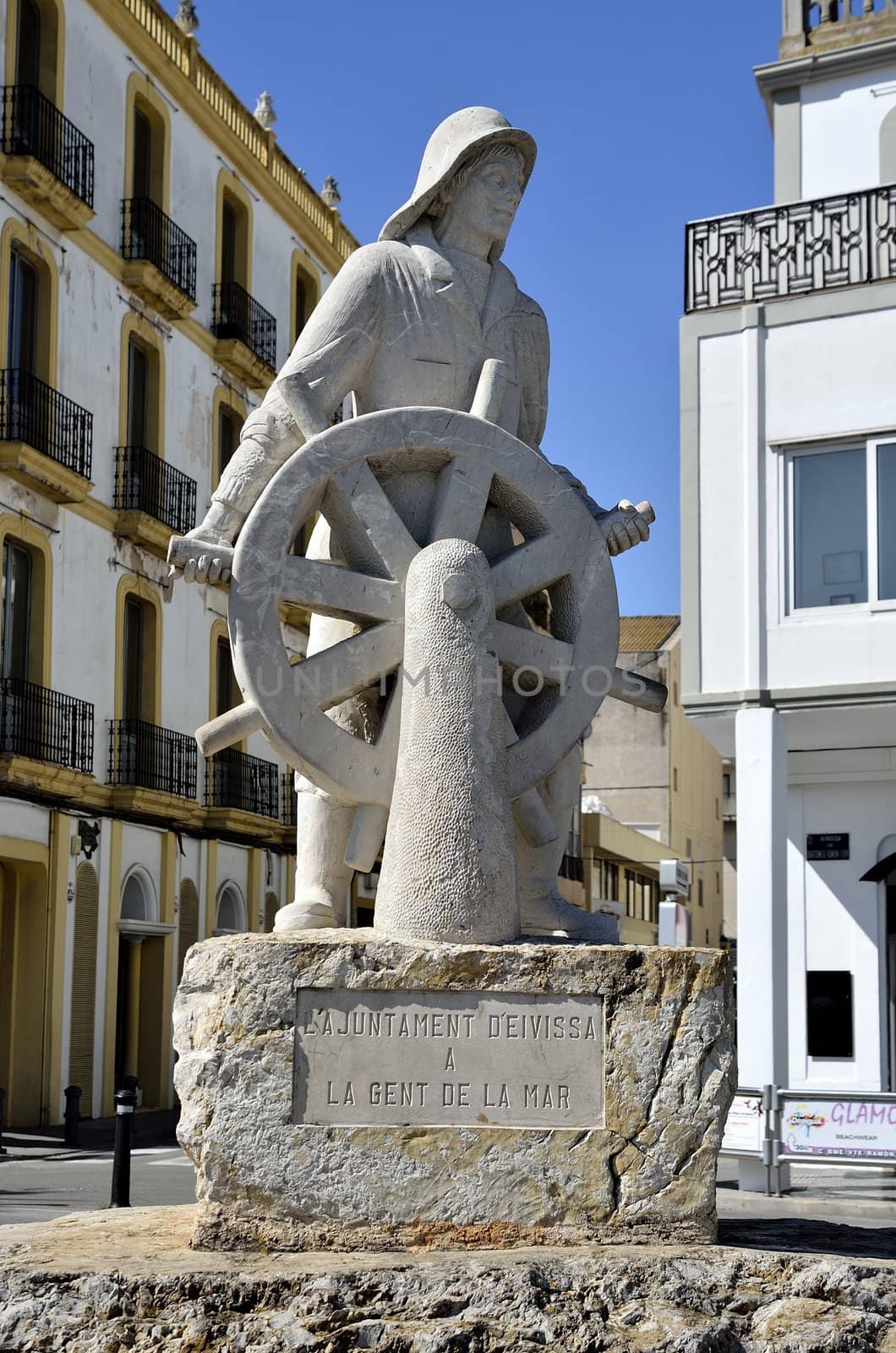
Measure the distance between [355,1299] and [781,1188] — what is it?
10.8 m

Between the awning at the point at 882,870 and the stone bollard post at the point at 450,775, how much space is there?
13.9m

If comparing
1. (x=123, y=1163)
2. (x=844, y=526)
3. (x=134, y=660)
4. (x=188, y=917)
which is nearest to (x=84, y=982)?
(x=188, y=917)

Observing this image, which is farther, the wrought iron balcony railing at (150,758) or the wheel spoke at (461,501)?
the wrought iron balcony railing at (150,758)

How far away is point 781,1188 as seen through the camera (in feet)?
48.7

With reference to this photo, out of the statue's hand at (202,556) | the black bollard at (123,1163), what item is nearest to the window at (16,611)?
the black bollard at (123,1163)

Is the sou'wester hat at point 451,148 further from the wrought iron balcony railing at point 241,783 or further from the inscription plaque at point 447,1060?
the wrought iron balcony railing at point 241,783

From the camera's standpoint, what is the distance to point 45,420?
78.8ft

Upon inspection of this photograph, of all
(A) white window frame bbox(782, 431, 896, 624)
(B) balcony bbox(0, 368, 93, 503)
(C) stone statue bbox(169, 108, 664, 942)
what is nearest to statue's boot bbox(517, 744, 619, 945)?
(C) stone statue bbox(169, 108, 664, 942)

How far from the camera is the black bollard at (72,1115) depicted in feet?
66.7

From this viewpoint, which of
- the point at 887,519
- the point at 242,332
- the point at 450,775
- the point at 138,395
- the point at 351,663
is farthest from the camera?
the point at 242,332

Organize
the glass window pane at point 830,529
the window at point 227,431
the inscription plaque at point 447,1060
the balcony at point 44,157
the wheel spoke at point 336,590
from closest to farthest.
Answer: the inscription plaque at point 447,1060
the wheel spoke at point 336,590
the glass window pane at point 830,529
the balcony at point 44,157
the window at point 227,431

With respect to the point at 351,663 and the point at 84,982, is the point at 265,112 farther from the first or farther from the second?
the point at 351,663

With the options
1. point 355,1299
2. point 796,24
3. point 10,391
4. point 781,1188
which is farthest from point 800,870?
point 355,1299

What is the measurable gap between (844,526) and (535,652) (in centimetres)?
1134
